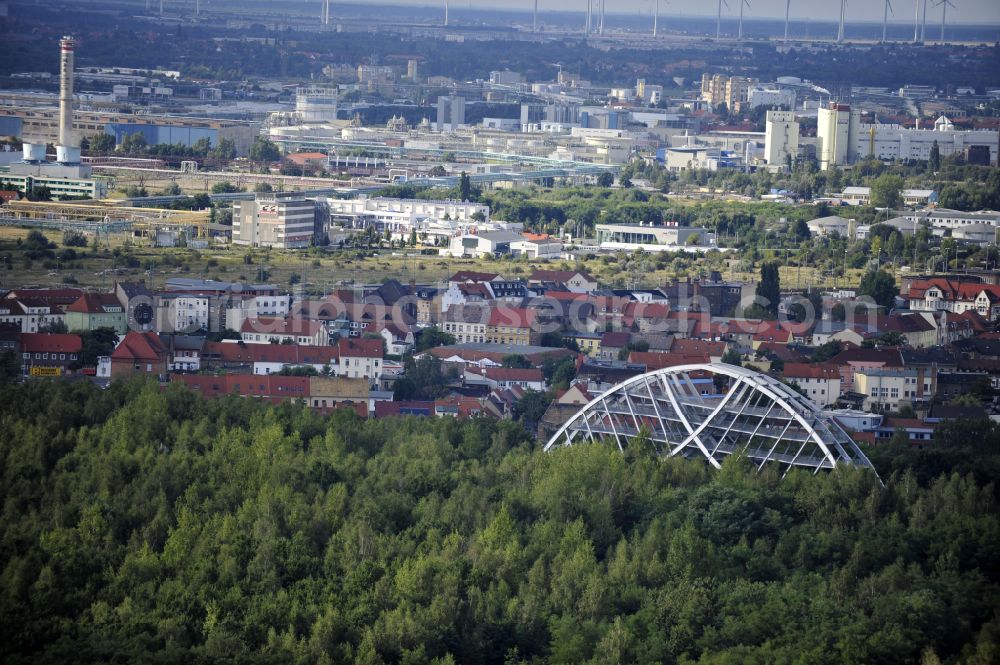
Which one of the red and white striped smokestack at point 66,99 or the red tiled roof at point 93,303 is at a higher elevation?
the red and white striped smokestack at point 66,99

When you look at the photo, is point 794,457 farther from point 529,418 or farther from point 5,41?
point 5,41

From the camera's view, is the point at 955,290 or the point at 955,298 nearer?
the point at 955,298

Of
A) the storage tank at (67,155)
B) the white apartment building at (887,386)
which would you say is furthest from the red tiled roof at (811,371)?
the storage tank at (67,155)

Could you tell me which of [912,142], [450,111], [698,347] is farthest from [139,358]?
[450,111]

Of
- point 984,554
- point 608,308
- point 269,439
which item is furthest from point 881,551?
point 608,308

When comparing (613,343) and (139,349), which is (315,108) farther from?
(139,349)

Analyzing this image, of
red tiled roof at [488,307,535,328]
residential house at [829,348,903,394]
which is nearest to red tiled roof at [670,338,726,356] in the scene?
residential house at [829,348,903,394]

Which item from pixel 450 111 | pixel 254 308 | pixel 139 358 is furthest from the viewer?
pixel 450 111

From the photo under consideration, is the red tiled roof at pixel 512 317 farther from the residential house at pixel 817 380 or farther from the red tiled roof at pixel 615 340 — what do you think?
the residential house at pixel 817 380
